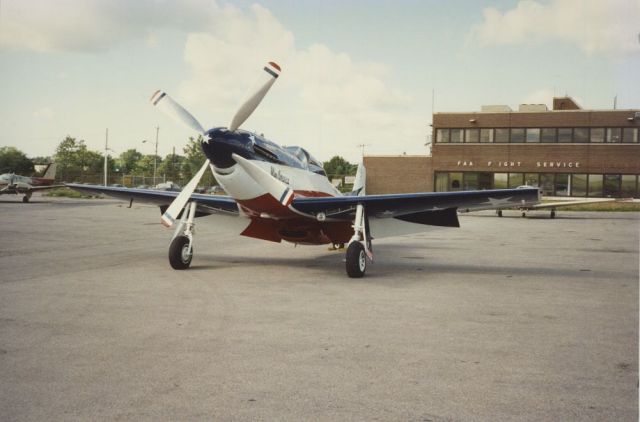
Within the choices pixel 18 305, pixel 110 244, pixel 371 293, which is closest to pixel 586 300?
pixel 371 293

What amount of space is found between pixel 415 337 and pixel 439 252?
10.1 m

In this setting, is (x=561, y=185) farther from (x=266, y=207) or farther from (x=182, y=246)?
(x=182, y=246)

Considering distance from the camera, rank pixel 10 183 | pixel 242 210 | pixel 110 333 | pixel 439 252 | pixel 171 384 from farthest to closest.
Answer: pixel 10 183
pixel 439 252
pixel 242 210
pixel 110 333
pixel 171 384

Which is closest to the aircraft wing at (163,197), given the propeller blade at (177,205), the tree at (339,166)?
the propeller blade at (177,205)

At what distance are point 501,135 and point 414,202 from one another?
50.4 metres

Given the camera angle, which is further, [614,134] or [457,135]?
[457,135]

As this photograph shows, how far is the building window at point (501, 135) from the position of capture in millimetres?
58062

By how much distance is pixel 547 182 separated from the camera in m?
56.4

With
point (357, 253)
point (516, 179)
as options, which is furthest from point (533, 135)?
point (357, 253)

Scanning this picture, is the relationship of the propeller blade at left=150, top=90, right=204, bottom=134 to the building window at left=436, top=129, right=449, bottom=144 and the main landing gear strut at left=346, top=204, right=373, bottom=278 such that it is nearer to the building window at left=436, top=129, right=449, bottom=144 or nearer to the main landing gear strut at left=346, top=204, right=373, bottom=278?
the main landing gear strut at left=346, top=204, right=373, bottom=278

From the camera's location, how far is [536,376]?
4.74 metres

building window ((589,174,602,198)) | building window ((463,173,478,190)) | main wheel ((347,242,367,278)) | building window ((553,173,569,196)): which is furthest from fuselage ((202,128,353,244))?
building window ((589,174,602,198))

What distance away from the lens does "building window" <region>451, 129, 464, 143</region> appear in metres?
59.9

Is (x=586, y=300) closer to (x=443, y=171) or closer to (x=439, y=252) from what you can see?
(x=439, y=252)
